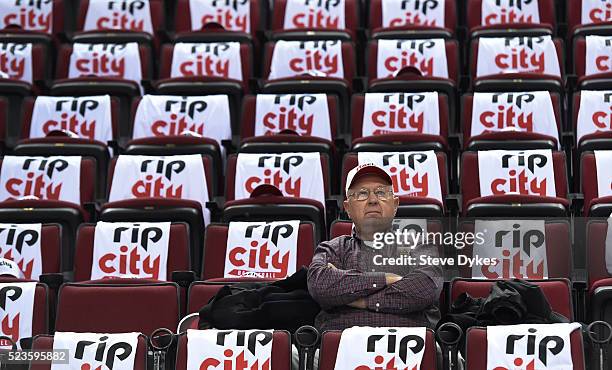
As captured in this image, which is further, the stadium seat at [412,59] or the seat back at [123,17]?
the seat back at [123,17]

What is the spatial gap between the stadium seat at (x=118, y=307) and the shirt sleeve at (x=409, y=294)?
2.46ft

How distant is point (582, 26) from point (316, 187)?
7.31 feet

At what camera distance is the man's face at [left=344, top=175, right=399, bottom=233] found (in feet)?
14.7

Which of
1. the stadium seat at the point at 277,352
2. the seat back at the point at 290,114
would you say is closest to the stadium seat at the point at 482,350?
the stadium seat at the point at 277,352

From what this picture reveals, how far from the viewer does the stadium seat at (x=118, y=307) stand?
4.65 m

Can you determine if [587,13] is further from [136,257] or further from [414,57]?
[136,257]

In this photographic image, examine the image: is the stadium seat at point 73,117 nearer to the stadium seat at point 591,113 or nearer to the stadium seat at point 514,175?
the stadium seat at point 514,175

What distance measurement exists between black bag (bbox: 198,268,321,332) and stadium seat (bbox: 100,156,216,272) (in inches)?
42.9

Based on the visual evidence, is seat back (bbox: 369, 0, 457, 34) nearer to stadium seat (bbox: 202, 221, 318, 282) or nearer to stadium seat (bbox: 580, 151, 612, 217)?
stadium seat (bbox: 580, 151, 612, 217)

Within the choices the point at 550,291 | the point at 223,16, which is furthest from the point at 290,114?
the point at 550,291

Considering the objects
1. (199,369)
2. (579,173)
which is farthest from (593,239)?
(199,369)

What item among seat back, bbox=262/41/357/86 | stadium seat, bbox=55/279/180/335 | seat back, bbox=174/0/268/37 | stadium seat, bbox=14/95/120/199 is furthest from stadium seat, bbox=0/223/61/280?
seat back, bbox=174/0/268/37

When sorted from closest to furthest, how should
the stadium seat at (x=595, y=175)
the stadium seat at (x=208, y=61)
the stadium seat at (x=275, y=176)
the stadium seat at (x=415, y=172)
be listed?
the stadium seat at (x=595, y=175)
the stadium seat at (x=415, y=172)
the stadium seat at (x=275, y=176)
the stadium seat at (x=208, y=61)

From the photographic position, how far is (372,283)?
167 inches
